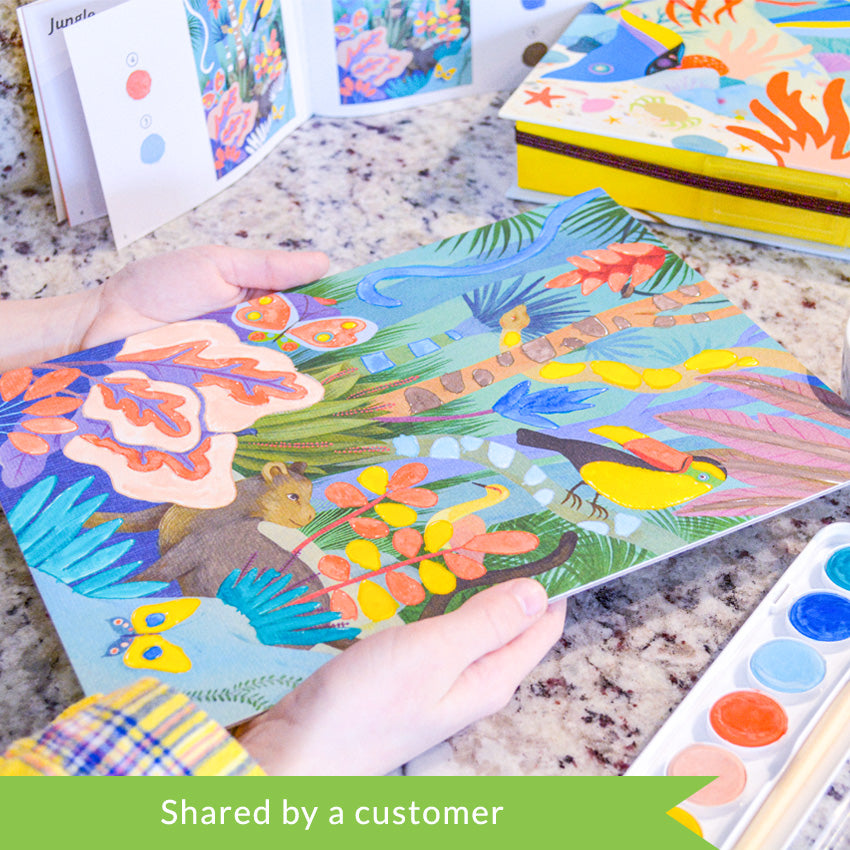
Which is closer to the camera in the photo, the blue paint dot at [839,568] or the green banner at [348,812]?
the green banner at [348,812]

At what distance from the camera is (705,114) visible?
0.83 m

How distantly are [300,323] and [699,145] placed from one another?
1.20 ft

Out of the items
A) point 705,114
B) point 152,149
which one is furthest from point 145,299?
point 705,114

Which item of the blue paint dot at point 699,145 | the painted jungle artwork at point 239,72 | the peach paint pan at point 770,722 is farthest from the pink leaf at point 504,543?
the painted jungle artwork at point 239,72

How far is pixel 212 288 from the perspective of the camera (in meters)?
0.76

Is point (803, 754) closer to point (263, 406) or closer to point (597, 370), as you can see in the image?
point (597, 370)

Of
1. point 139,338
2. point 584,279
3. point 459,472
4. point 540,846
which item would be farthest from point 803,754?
point 139,338

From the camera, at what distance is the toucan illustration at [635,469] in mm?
572

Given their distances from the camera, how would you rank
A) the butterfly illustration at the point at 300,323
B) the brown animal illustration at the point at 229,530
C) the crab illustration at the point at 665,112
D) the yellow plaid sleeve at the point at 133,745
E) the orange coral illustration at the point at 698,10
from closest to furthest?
the yellow plaid sleeve at the point at 133,745 → the brown animal illustration at the point at 229,530 → the butterfly illustration at the point at 300,323 → the crab illustration at the point at 665,112 → the orange coral illustration at the point at 698,10

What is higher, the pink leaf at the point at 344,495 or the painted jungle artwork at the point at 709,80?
the painted jungle artwork at the point at 709,80

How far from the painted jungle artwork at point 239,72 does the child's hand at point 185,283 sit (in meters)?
0.18

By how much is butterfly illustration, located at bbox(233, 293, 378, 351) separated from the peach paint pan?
34 cm

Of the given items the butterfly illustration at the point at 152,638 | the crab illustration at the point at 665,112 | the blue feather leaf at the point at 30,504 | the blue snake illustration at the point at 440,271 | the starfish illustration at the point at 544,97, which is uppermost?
the starfish illustration at the point at 544,97

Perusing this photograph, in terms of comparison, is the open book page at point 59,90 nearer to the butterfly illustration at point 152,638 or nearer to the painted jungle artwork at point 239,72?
the painted jungle artwork at point 239,72
